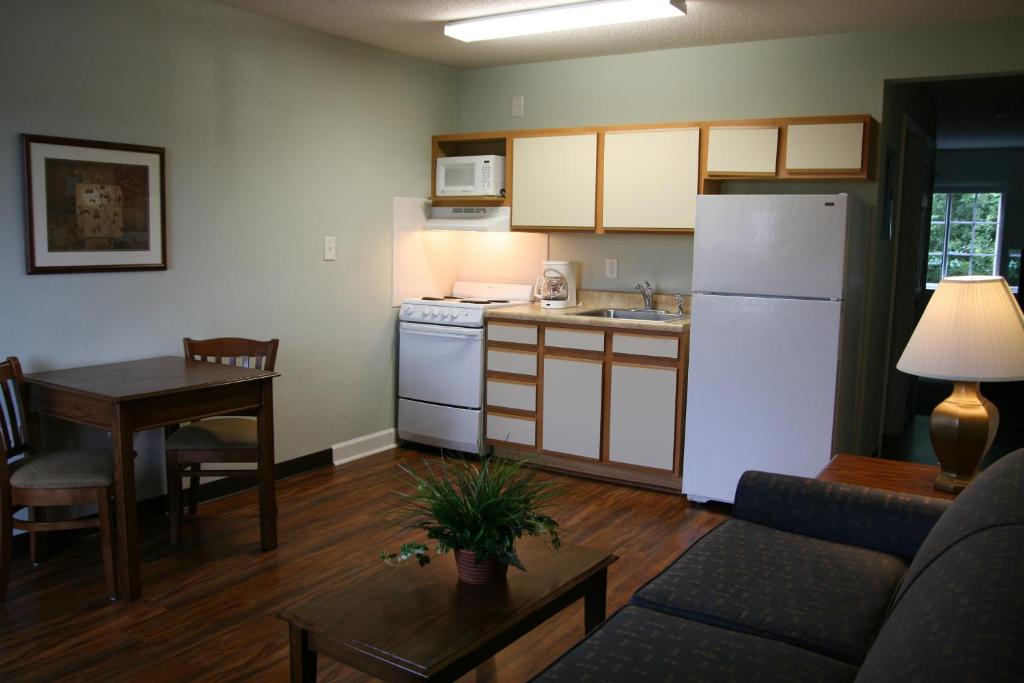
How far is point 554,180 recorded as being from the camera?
15.7 feet

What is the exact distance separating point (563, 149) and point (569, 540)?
7.31 feet

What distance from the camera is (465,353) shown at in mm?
4801

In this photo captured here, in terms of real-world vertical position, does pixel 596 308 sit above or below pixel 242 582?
above

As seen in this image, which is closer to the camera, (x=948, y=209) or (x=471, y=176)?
(x=471, y=176)

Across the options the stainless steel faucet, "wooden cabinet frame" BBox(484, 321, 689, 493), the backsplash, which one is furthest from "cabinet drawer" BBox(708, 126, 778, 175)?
"wooden cabinet frame" BBox(484, 321, 689, 493)

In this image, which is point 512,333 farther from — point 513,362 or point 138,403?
point 138,403

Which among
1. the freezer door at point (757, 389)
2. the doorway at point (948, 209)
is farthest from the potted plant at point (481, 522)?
the doorway at point (948, 209)

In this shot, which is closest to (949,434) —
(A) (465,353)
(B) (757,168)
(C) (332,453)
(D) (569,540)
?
(D) (569,540)

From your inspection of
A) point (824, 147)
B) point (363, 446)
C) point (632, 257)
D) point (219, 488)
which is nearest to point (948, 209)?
point (632, 257)

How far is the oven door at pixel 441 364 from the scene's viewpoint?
4.79 meters

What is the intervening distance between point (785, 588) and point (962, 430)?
0.76 m

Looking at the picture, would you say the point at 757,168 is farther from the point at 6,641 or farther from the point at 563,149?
the point at 6,641

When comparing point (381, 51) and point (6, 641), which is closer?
point (6, 641)

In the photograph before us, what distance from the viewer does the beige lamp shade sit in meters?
2.24
